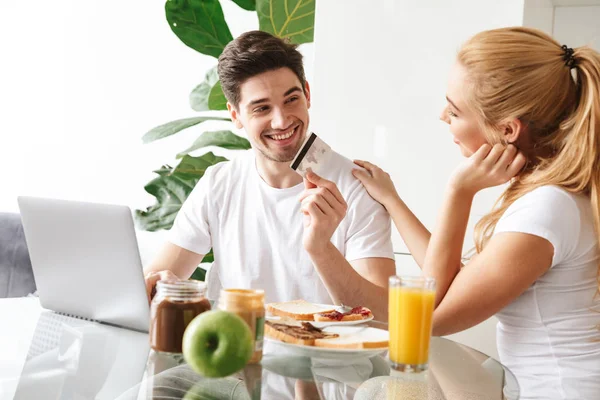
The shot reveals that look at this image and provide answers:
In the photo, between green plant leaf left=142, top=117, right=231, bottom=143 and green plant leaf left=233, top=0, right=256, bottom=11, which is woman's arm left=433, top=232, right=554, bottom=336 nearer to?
green plant leaf left=142, top=117, right=231, bottom=143

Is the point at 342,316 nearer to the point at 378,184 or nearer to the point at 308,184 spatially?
the point at 308,184

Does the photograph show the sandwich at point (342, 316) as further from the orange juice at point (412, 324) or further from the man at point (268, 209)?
the man at point (268, 209)

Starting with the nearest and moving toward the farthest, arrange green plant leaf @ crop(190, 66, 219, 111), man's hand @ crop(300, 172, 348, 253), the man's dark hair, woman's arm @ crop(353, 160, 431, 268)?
man's hand @ crop(300, 172, 348, 253) < woman's arm @ crop(353, 160, 431, 268) < the man's dark hair < green plant leaf @ crop(190, 66, 219, 111)

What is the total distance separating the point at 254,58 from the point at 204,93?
973 mm

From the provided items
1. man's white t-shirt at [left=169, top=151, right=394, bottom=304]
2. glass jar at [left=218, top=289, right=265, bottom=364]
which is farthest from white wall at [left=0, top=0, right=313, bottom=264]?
glass jar at [left=218, top=289, right=265, bottom=364]

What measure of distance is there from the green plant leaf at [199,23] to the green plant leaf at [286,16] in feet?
0.54

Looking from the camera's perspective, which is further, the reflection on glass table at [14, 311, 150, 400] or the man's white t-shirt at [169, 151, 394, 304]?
the man's white t-shirt at [169, 151, 394, 304]

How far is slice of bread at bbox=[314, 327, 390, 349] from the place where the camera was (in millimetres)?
1143

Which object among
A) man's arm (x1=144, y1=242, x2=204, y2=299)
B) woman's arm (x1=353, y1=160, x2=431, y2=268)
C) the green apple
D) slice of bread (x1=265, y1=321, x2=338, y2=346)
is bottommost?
man's arm (x1=144, y1=242, x2=204, y2=299)

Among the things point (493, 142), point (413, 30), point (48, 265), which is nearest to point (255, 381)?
point (48, 265)

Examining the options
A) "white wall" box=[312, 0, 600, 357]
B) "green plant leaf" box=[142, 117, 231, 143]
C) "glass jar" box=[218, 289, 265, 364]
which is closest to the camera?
"glass jar" box=[218, 289, 265, 364]

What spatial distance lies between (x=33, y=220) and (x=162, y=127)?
1.43 m

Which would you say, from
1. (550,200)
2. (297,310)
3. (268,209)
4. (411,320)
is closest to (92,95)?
(268,209)

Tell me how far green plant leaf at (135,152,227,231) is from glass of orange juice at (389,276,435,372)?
1773mm
